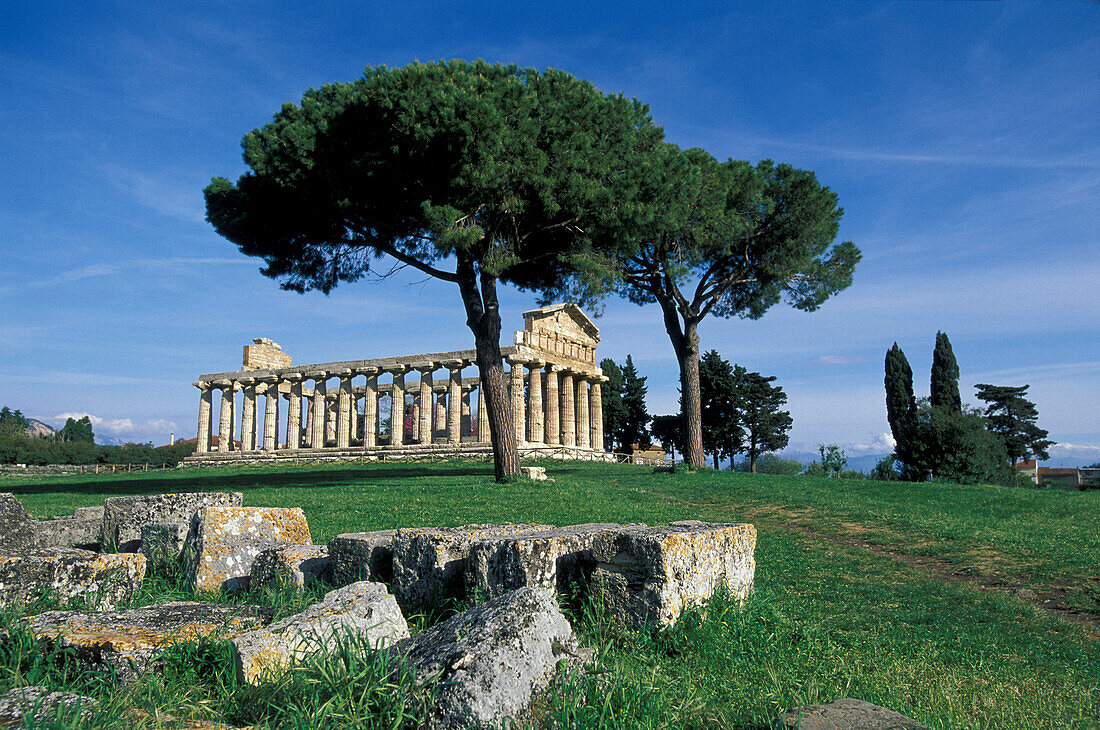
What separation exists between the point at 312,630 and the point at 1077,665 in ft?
20.9

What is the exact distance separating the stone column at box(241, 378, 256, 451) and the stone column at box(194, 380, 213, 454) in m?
2.77

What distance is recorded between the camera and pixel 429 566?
6.04m

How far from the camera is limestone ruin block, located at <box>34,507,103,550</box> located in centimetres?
873

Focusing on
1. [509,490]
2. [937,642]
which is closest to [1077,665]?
[937,642]

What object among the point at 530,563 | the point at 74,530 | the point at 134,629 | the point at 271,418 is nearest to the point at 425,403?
the point at 271,418

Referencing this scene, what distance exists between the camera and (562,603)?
5719 millimetres

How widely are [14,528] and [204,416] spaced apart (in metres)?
47.2

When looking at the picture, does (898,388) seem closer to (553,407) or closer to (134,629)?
(553,407)

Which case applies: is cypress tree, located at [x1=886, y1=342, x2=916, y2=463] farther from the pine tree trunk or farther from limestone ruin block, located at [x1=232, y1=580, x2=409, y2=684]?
limestone ruin block, located at [x1=232, y1=580, x2=409, y2=684]

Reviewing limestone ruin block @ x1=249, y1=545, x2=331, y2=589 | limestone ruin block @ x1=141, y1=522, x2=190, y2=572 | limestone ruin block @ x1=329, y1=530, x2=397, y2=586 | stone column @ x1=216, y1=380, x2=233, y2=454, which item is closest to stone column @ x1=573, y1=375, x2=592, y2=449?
stone column @ x1=216, y1=380, x2=233, y2=454

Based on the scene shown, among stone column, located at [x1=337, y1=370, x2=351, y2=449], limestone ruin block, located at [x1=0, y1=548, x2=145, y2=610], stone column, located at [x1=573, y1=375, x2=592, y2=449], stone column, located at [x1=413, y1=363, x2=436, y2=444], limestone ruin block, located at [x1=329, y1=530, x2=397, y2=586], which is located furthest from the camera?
stone column, located at [x1=573, y1=375, x2=592, y2=449]

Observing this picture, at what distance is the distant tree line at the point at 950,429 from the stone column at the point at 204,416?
43155 mm

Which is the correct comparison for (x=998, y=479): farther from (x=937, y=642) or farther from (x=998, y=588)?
(x=937, y=642)

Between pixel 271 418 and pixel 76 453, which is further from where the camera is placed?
pixel 271 418
